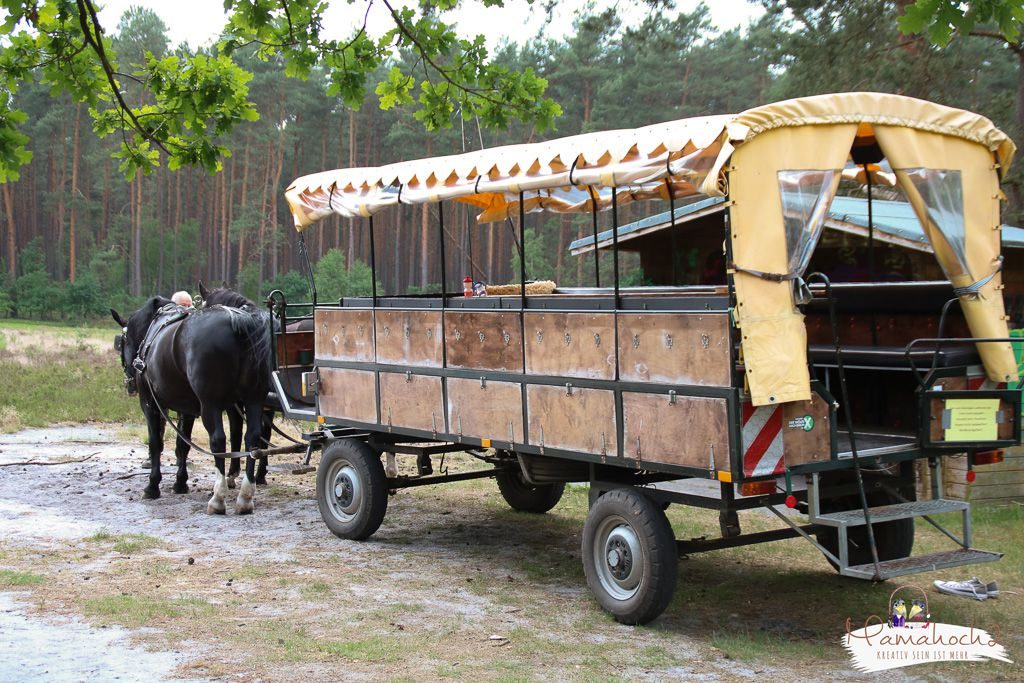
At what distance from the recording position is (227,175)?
52.5 meters

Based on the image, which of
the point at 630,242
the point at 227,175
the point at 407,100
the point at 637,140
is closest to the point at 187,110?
the point at 407,100

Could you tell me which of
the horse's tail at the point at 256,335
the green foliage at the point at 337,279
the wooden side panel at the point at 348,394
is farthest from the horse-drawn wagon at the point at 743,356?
the green foliage at the point at 337,279

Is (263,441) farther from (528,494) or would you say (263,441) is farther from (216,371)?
(528,494)

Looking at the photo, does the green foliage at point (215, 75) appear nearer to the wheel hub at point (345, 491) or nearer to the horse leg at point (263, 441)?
the wheel hub at point (345, 491)

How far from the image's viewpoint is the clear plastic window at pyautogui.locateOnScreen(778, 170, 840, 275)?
5734 millimetres

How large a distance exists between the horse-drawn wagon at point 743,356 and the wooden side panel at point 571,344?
0.05 feet

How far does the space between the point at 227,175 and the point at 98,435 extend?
125 ft

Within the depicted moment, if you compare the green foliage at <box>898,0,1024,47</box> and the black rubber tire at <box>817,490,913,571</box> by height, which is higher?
the green foliage at <box>898,0,1024,47</box>

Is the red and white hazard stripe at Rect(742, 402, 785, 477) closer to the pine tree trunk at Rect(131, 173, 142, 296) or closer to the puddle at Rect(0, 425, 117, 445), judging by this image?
the puddle at Rect(0, 425, 117, 445)

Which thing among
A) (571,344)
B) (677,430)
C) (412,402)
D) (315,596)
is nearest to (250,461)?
(412,402)

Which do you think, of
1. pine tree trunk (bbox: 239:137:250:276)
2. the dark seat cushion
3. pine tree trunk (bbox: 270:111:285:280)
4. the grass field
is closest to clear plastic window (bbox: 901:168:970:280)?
the dark seat cushion

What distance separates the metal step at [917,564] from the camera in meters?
5.58

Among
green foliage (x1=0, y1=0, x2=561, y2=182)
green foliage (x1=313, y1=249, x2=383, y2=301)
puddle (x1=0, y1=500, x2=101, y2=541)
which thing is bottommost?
puddle (x1=0, y1=500, x2=101, y2=541)

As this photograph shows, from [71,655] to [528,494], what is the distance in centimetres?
503
